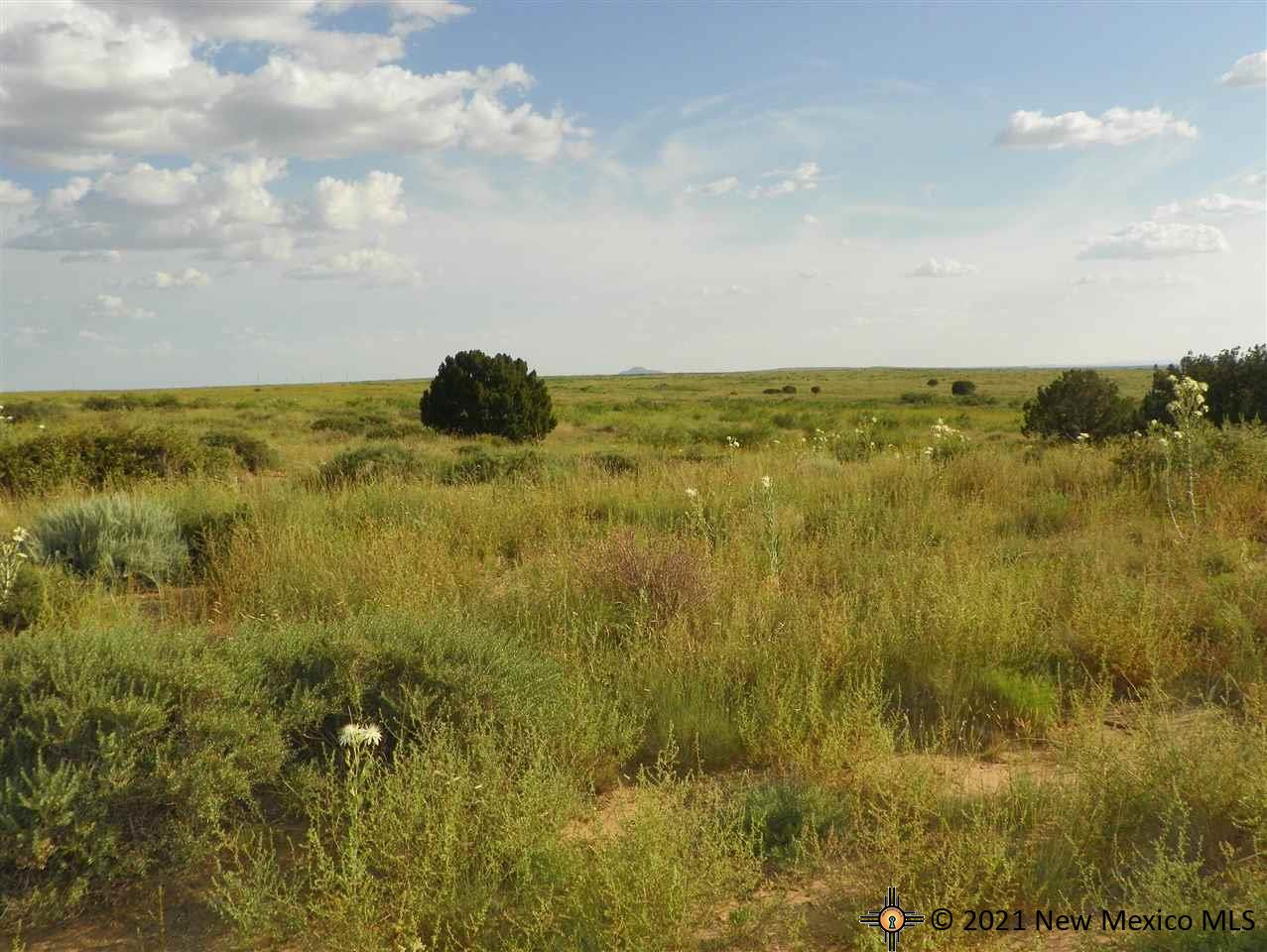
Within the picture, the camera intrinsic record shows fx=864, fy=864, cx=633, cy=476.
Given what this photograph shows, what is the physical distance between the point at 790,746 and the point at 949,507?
15.1ft

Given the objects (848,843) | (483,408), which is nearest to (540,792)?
(848,843)

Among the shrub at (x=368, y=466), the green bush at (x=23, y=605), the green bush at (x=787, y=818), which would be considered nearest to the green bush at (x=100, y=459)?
the shrub at (x=368, y=466)

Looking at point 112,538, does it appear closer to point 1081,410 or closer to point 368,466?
point 368,466

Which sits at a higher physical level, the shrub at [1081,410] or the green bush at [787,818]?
the shrub at [1081,410]

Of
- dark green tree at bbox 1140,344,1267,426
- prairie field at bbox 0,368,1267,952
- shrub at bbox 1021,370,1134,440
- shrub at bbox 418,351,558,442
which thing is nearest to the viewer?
prairie field at bbox 0,368,1267,952

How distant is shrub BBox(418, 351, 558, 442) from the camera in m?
20.5

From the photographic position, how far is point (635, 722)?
3795 mm

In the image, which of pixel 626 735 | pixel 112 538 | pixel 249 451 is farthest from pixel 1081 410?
pixel 112 538

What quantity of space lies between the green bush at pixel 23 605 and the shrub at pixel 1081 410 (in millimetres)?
16242

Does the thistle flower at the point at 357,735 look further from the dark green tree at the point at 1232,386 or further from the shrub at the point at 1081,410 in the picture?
the shrub at the point at 1081,410

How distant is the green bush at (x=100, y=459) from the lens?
9.63m

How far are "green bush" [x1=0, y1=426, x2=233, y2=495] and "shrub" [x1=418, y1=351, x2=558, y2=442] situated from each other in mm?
8719

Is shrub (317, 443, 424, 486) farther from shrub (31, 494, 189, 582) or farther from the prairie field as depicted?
the prairie field


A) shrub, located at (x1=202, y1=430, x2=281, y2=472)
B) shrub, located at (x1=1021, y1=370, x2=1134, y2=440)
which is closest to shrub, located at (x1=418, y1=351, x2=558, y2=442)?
shrub, located at (x1=202, y1=430, x2=281, y2=472)
